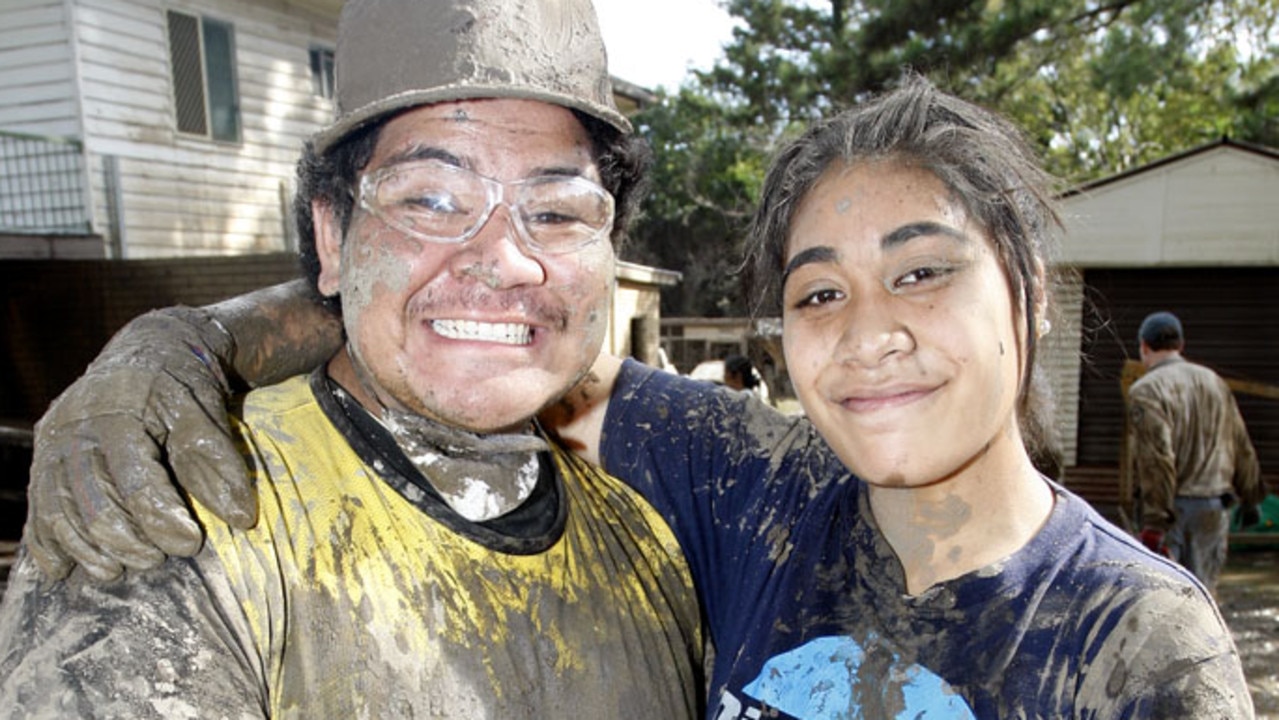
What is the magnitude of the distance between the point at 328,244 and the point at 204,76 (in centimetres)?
981

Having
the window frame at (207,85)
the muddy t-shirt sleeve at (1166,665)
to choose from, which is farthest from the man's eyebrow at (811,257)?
the window frame at (207,85)

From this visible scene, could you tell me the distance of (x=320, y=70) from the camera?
37.4 feet

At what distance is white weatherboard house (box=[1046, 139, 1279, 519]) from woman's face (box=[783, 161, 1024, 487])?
8.52 meters

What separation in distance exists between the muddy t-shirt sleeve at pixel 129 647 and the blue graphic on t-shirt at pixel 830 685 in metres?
0.83

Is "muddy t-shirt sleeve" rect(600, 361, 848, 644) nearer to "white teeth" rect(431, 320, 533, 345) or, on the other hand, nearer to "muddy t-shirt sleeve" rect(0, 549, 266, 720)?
"white teeth" rect(431, 320, 533, 345)

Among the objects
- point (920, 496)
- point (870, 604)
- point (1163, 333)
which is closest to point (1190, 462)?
point (1163, 333)

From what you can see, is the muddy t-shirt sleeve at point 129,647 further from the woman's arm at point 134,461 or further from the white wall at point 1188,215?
the white wall at point 1188,215

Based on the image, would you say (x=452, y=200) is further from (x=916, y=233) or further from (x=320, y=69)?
(x=320, y=69)

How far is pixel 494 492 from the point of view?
1.62 metres

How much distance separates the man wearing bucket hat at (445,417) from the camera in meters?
1.34

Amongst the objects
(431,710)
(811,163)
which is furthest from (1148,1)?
(431,710)

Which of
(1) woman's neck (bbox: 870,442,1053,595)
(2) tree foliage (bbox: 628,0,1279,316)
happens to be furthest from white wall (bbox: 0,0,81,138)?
(1) woman's neck (bbox: 870,442,1053,595)

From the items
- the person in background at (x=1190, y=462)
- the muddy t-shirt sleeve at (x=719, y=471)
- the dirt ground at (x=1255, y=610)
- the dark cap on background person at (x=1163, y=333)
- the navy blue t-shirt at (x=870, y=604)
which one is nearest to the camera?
the navy blue t-shirt at (x=870, y=604)

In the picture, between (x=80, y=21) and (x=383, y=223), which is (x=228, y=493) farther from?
(x=80, y=21)
